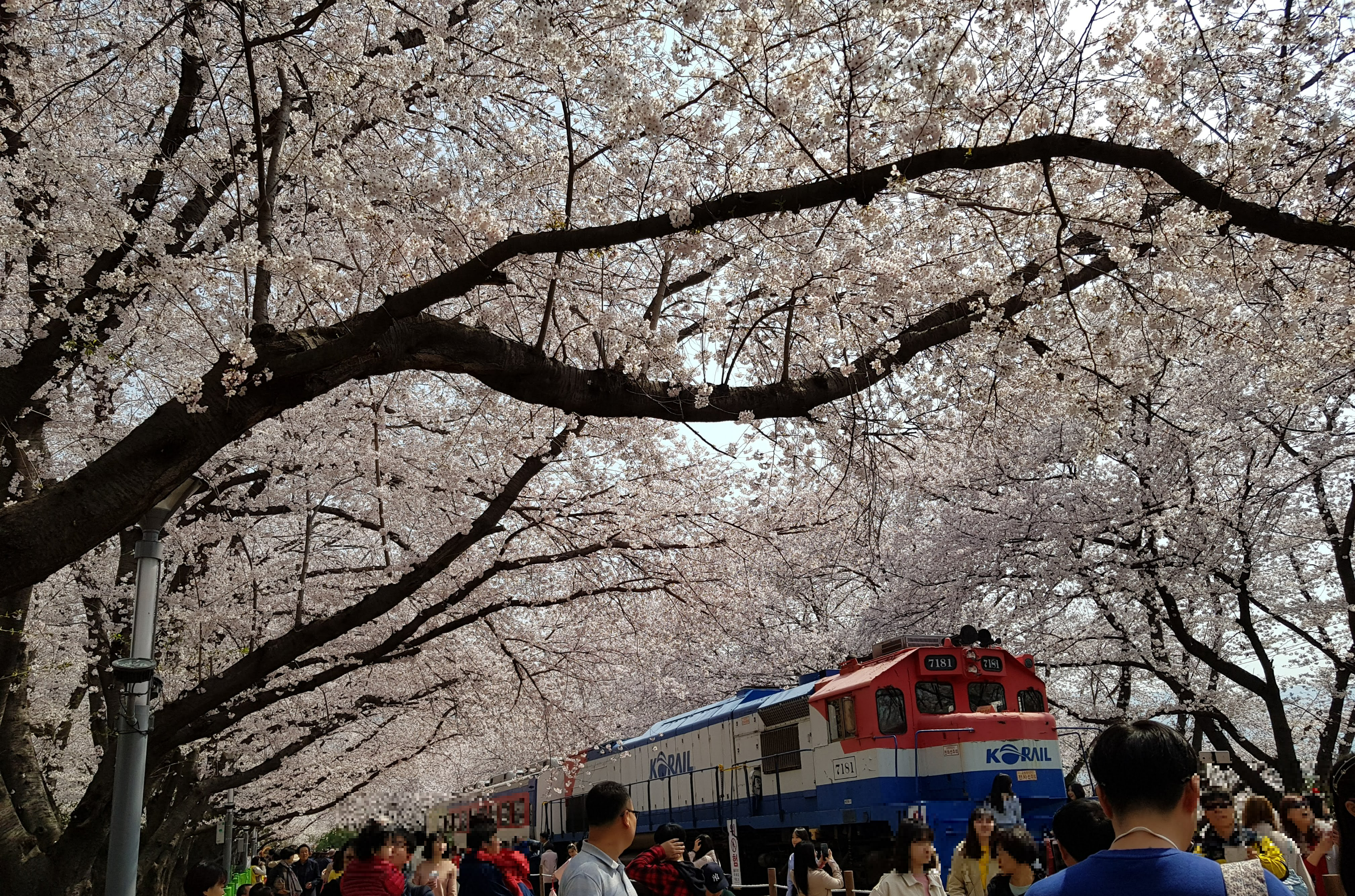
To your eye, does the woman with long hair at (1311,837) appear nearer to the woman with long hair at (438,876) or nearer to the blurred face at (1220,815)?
the blurred face at (1220,815)

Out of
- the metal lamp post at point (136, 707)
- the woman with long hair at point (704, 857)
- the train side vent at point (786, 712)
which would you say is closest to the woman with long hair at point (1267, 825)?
the woman with long hair at point (704, 857)

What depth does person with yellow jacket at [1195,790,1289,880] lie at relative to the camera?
4637 millimetres

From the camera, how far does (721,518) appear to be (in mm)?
11969

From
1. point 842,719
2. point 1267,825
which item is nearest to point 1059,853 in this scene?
point 1267,825

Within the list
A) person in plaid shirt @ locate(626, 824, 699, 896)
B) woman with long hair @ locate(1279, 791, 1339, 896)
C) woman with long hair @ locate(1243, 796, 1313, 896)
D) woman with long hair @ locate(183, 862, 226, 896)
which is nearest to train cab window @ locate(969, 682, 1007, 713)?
woman with long hair @ locate(1279, 791, 1339, 896)

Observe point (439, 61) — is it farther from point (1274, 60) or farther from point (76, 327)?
point (1274, 60)

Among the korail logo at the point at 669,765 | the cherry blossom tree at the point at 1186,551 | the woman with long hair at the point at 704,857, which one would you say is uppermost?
the cherry blossom tree at the point at 1186,551

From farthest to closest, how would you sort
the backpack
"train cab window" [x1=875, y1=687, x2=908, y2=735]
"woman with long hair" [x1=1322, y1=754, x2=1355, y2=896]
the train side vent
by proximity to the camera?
1. the train side vent
2. "train cab window" [x1=875, y1=687, x2=908, y2=735]
3. "woman with long hair" [x1=1322, y1=754, x2=1355, y2=896]
4. the backpack

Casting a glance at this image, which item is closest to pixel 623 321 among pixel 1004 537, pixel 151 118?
pixel 151 118

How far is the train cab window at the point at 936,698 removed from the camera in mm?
12492

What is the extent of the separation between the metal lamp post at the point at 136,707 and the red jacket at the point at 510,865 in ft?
8.15

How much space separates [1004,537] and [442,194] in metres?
12.2

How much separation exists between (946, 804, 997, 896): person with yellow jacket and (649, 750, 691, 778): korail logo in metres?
11.1

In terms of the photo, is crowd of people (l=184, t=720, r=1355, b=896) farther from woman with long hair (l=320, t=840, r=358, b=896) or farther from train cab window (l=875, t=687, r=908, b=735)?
train cab window (l=875, t=687, r=908, b=735)
